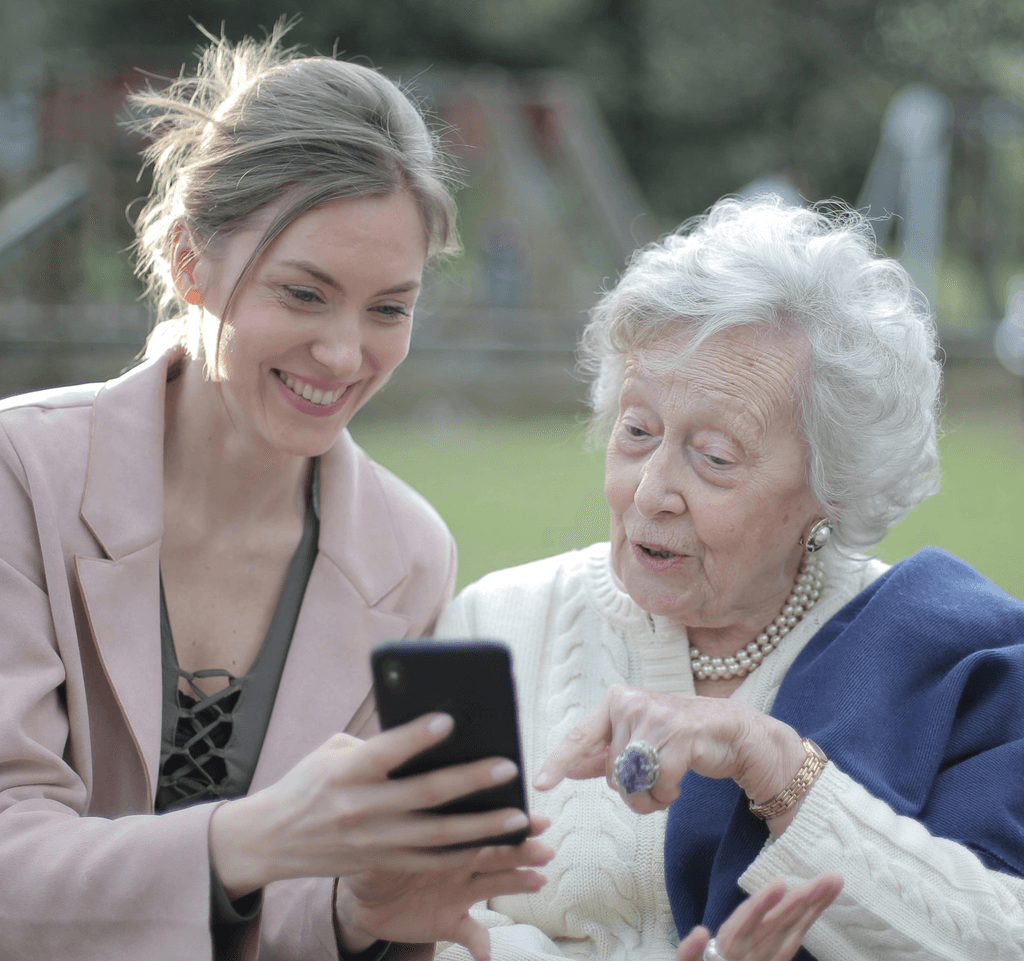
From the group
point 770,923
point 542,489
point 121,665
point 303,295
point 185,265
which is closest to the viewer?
point 770,923

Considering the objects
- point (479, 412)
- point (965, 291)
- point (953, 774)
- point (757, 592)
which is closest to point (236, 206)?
point (757, 592)

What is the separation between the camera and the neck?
8.46ft

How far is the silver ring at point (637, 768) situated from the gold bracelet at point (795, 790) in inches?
12.1

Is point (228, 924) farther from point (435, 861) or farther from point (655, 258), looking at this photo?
point (655, 258)

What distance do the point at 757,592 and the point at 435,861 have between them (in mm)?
987

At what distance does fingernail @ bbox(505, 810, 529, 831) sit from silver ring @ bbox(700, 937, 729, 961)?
0.43 m

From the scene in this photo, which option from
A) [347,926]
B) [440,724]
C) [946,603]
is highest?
[440,724]

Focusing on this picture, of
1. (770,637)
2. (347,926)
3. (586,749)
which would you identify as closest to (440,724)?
(586,749)

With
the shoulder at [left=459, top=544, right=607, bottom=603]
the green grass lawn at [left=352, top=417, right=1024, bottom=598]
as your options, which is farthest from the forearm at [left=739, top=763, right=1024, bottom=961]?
the green grass lawn at [left=352, top=417, right=1024, bottom=598]

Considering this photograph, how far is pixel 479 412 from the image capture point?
Result: 504 inches

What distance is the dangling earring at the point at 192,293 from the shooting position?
2482mm

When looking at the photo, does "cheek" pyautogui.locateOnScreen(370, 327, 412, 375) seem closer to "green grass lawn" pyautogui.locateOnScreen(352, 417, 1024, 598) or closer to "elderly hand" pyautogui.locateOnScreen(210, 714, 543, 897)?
"elderly hand" pyautogui.locateOnScreen(210, 714, 543, 897)

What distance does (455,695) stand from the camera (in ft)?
5.23

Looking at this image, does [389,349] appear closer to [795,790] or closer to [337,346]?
[337,346]
